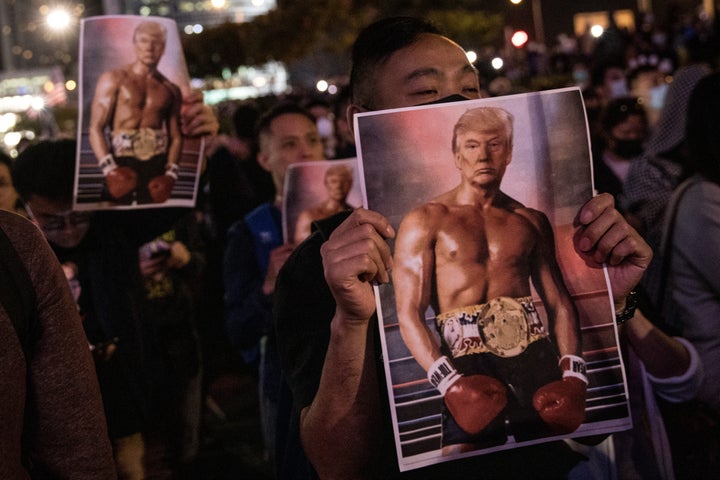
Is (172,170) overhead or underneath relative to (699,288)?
overhead

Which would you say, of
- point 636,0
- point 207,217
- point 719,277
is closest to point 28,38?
point 636,0

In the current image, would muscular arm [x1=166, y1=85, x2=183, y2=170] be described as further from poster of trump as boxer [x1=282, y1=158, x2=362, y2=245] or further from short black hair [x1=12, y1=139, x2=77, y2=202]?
short black hair [x1=12, y1=139, x2=77, y2=202]

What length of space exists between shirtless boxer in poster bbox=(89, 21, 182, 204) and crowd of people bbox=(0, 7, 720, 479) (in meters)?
0.03

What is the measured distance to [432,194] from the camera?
1.66 m

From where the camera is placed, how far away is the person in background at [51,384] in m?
1.81

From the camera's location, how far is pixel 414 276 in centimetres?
164

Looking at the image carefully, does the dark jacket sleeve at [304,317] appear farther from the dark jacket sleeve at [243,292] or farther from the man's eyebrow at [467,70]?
the dark jacket sleeve at [243,292]

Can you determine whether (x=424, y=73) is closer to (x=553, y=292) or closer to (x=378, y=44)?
(x=378, y=44)

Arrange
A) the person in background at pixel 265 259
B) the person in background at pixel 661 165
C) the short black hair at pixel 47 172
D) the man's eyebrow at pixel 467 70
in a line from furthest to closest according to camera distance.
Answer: the person in background at pixel 661 165, the person in background at pixel 265 259, the short black hair at pixel 47 172, the man's eyebrow at pixel 467 70

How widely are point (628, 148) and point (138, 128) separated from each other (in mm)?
4636

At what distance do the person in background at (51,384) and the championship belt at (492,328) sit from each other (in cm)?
82

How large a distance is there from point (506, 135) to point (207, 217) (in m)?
7.05

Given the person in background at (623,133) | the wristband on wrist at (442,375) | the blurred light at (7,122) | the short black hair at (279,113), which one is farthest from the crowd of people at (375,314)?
the blurred light at (7,122)

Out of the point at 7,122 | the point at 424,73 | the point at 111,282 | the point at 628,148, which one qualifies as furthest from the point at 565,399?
the point at 7,122
